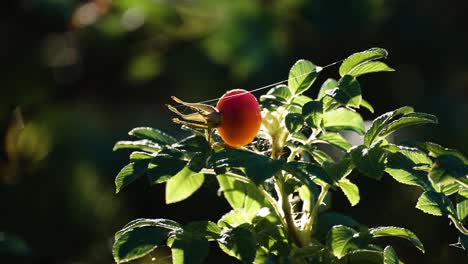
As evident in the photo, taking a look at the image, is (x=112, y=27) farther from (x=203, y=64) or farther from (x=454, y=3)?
(x=454, y=3)

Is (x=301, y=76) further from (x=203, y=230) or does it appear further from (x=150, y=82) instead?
(x=150, y=82)

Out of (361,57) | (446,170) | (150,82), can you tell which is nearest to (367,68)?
(361,57)

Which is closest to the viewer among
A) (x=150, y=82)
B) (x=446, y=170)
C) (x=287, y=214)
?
(x=446, y=170)

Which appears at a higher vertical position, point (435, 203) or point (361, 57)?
point (361, 57)

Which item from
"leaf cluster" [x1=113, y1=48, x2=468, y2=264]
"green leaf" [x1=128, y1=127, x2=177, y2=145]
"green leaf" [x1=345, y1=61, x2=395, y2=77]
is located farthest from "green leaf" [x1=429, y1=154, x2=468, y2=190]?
"green leaf" [x1=128, y1=127, x2=177, y2=145]

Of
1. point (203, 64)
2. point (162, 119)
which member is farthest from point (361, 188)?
point (162, 119)

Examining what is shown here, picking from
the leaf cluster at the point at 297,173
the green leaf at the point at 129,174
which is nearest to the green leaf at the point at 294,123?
the leaf cluster at the point at 297,173
